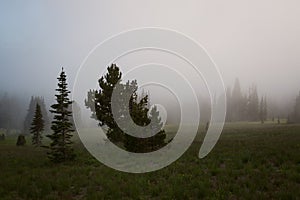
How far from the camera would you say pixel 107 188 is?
12.8 meters

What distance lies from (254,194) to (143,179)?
576 cm

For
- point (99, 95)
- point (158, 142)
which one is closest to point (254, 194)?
Result: point (158, 142)

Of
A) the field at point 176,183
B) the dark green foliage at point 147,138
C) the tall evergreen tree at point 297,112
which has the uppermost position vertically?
the tall evergreen tree at point 297,112

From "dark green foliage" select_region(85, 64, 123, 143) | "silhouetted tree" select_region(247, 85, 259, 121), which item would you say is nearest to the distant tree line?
"silhouetted tree" select_region(247, 85, 259, 121)

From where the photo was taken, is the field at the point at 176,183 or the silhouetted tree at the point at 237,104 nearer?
the field at the point at 176,183

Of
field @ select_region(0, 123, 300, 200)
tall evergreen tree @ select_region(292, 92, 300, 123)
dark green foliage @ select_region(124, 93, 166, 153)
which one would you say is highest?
tall evergreen tree @ select_region(292, 92, 300, 123)

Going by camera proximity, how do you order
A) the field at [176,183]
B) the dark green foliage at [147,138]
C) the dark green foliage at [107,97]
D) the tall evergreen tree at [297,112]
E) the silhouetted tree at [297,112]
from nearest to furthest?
1. the field at [176,183]
2. the dark green foliage at [147,138]
3. the dark green foliage at [107,97]
4. the silhouetted tree at [297,112]
5. the tall evergreen tree at [297,112]

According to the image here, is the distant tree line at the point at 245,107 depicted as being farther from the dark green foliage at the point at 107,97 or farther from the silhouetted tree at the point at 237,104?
the dark green foliage at the point at 107,97

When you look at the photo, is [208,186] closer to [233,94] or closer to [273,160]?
[273,160]

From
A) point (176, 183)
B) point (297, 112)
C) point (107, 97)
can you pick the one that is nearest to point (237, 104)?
point (297, 112)

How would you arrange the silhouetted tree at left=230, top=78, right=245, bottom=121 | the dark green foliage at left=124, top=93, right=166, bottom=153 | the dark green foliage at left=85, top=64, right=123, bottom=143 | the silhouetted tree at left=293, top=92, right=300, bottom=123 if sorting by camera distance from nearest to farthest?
the dark green foliage at left=124, top=93, right=166, bottom=153
the dark green foliage at left=85, top=64, right=123, bottom=143
the silhouetted tree at left=293, top=92, right=300, bottom=123
the silhouetted tree at left=230, top=78, right=245, bottom=121

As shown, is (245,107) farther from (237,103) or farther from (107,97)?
(107,97)

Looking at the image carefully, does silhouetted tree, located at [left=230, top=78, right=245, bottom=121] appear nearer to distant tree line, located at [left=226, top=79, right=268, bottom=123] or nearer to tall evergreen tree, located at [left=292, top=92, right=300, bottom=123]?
distant tree line, located at [left=226, top=79, right=268, bottom=123]

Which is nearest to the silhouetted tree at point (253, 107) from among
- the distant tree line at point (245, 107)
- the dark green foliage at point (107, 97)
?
the distant tree line at point (245, 107)
